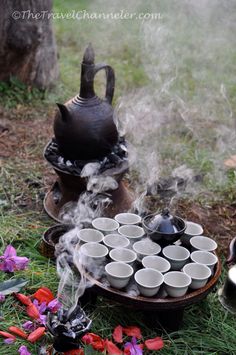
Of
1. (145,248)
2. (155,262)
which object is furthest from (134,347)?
(145,248)

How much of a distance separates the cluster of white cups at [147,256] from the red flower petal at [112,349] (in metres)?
0.30

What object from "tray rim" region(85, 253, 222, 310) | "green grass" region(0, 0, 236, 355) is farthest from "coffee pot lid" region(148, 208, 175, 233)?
"green grass" region(0, 0, 236, 355)

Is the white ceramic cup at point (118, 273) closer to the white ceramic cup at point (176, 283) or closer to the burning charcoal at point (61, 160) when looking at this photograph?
the white ceramic cup at point (176, 283)

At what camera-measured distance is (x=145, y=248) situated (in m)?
3.12

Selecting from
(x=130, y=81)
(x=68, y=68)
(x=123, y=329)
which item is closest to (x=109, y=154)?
(x=123, y=329)

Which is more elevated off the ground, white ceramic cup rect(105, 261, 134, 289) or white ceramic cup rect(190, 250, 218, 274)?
white ceramic cup rect(190, 250, 218, 274)

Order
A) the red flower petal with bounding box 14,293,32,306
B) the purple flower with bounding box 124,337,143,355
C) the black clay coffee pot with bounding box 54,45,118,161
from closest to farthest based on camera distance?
1. the purple flower with bounding box 124,337,143,355
2. the red flower petal with bounding box 14,293,32,306
3. the black clay coffee pot with bounding box 54,45,118,161

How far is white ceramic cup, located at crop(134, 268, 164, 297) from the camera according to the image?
109 inches

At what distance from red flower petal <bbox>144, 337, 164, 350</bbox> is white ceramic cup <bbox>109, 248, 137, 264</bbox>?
46 centimetres

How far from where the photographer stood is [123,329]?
2.90m

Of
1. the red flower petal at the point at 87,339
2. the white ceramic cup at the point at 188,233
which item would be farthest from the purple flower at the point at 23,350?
the white ceramic cup at the point at 188,233

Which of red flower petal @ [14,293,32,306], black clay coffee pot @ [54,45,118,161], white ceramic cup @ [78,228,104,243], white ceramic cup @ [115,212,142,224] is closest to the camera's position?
red flower petal @ [14,293,32,306]

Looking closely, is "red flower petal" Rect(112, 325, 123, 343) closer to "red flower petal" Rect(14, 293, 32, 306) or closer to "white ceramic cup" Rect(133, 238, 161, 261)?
"white ceramic cup" Rect(133, 238, 161, 261)

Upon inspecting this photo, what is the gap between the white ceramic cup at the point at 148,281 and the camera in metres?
2.76
